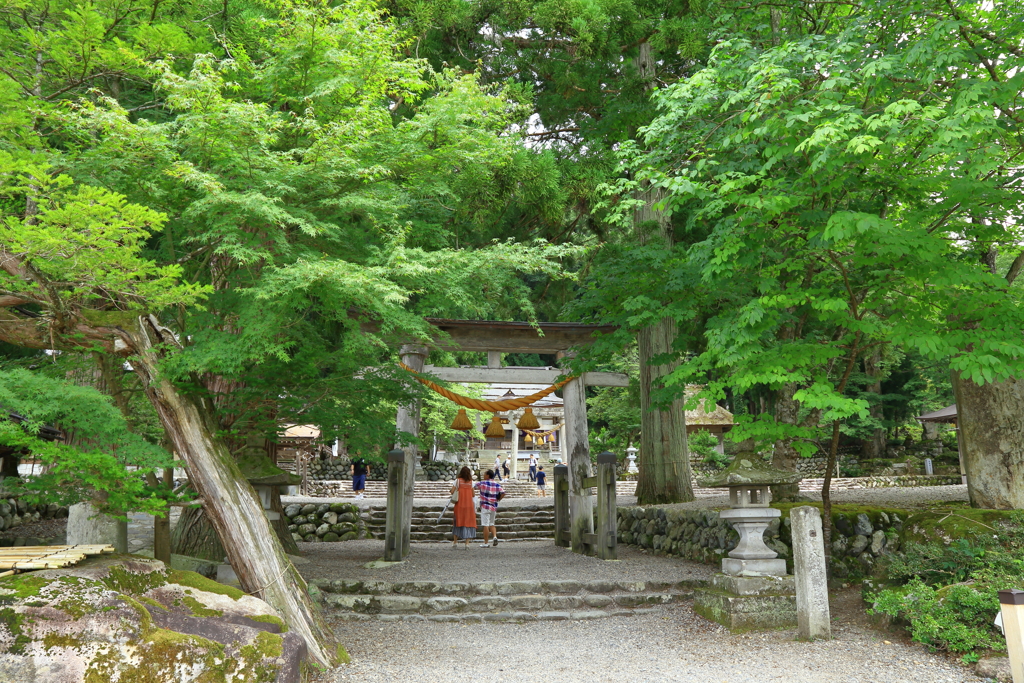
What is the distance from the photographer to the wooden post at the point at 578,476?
33.2 feet

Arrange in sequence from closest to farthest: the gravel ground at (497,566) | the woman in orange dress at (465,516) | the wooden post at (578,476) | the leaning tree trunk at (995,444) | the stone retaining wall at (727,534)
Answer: the leaning tree trunk at (995,444), the stone retaining wall at (727,534), the gravel ground at (497,566), the wooden post at (578,476), the woman in orange dress at (465,516)

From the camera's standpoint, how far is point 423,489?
67.3 ft

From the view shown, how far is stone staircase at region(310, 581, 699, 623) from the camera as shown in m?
6.80

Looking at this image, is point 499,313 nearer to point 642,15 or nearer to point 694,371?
point 642,15

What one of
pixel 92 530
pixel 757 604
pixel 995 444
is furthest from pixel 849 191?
pixel 92 530

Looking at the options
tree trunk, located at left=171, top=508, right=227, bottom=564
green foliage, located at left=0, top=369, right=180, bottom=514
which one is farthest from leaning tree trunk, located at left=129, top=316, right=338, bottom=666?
tree trunk, located at left=171, top=508, right=227, bottom=564

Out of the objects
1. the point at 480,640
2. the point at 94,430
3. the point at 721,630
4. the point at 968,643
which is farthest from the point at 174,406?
the point at 968,643

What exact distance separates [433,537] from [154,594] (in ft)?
30.2

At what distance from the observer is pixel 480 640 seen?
5.98m

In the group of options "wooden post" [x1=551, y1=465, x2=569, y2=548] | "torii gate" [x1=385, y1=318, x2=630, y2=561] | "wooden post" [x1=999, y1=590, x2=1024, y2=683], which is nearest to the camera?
"wooden post" [x1=999, y1=590, x2=1024, y2=683]

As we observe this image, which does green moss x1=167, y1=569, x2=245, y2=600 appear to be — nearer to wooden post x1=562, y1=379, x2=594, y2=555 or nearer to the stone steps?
wooden post x1=562, y1=379, x2=594, y2=555

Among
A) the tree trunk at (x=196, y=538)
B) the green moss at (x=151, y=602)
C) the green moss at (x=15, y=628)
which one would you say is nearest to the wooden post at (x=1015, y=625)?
the green moss at (x=151, y=602)

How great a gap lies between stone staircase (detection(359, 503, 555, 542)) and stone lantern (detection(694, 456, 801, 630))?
725cm

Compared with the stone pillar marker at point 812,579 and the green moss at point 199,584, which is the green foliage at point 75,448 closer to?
the green moss at point 199,584
